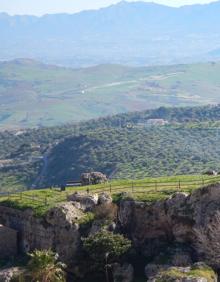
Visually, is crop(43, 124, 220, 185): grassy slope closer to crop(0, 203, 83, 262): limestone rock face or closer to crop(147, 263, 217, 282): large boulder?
crop(0, 203, 83, 262): limestone rock face

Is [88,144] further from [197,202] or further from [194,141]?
[197,202]

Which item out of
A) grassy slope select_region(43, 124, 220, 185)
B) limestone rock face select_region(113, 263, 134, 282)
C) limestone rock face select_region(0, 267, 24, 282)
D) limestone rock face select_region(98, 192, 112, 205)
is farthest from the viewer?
grassy slope select_region(43, 124, 220, 185)

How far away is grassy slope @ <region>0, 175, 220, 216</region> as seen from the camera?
54.3 metres

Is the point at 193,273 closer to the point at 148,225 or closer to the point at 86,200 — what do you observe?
the point at 148,225

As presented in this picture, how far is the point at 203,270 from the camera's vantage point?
43.6 m

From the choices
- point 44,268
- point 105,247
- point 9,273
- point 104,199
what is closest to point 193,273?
point 105,247

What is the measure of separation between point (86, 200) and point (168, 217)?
7.40 metres

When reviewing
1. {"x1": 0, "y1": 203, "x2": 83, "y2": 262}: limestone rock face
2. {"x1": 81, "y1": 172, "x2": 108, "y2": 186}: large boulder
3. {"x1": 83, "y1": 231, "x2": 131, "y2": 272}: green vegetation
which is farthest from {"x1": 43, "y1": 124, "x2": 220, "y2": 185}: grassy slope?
{"x1": 83, "y1": 231, "x2": 131, "y2": 272}: green vegetation

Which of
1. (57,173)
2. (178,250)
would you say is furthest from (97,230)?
(57,173)

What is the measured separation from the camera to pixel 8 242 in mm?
55312

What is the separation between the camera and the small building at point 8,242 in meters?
55.1

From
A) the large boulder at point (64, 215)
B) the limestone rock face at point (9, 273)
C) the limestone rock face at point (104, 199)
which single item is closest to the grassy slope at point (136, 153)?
the limestone rock face at point (104, 199)

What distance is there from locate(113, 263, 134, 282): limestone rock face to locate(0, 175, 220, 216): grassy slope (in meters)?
6.11

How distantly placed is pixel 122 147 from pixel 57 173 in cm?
1927
